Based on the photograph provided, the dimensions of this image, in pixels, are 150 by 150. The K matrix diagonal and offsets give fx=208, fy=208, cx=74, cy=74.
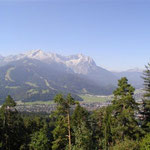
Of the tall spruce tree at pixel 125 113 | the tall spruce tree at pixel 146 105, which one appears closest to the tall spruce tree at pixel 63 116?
the tall spruce tree at pixel 125 113

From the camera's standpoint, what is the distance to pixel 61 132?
33438mm

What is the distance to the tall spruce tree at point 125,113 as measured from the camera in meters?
30.7

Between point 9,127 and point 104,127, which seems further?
point 104,127

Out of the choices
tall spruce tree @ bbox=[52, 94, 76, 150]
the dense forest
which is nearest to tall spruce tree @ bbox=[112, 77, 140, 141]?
the dense forest

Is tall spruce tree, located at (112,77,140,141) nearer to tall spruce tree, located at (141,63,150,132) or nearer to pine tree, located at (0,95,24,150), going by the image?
tall spruce tree, located at (141,63,150,132)

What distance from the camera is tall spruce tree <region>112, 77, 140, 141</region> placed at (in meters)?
30.7

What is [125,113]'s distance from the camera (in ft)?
99.7

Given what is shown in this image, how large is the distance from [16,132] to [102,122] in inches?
818

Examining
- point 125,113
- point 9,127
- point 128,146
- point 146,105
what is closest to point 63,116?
point 125,113

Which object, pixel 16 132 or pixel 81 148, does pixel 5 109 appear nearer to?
pixel 16 132

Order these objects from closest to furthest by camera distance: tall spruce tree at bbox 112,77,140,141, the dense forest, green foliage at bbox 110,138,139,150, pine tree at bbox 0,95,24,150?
1. green foliage at bbox 110,138,139,150
2. the dense forest
3. tall spruce tree at bbox 112,77,140,141
4. pine tree at bbox 0,95,24,150

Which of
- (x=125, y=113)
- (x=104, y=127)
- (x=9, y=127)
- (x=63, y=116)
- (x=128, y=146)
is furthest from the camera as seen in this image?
(x=104, y=127)

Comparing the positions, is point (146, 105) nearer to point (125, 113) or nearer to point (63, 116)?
Answer: point (125, 113)

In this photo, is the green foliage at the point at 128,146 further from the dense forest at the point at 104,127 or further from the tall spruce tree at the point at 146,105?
the tall spruce tree at the point at 146,105
